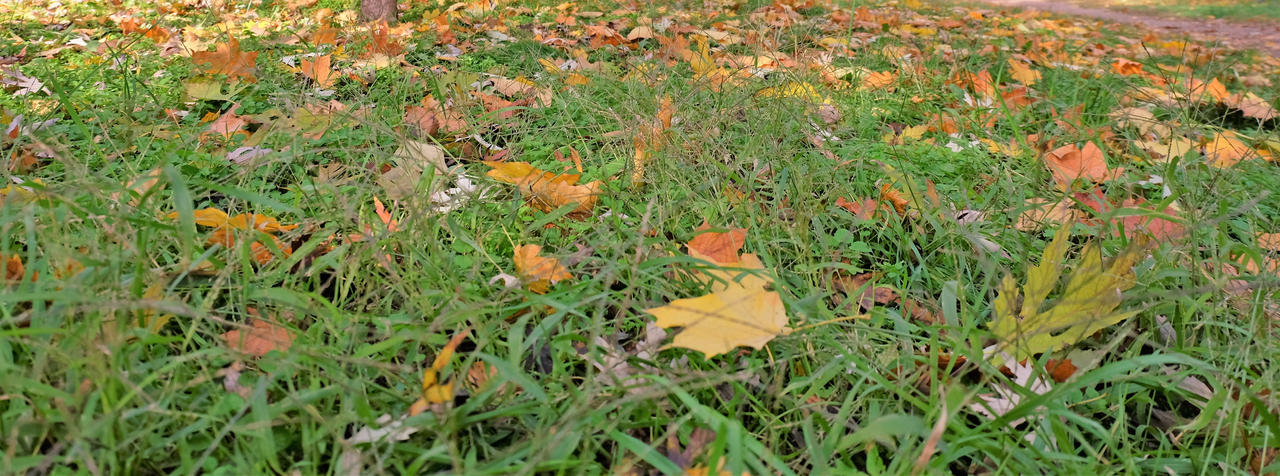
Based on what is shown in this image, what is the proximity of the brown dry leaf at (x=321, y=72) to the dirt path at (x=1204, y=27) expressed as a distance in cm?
610

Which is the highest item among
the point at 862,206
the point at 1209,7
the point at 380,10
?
the point at 1209,7

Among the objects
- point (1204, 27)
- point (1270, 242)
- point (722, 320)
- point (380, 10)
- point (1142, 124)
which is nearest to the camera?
point (722, 320)

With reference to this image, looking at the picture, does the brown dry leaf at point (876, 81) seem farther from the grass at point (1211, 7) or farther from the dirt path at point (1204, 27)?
the grass at point (1211, 7)

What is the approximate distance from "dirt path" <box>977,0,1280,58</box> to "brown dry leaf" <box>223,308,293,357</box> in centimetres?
689

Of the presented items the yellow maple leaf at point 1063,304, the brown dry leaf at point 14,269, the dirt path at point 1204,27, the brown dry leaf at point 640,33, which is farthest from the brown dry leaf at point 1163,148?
the dirt path at point 1204,27

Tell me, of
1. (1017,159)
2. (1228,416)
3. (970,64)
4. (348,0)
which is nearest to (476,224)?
(1228,416)

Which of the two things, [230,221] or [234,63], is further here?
[234,63]

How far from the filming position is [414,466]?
2.86 ft

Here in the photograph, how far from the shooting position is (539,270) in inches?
48.7

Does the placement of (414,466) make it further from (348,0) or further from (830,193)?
(348,0)

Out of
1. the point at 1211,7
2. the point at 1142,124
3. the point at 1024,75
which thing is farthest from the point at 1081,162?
the point at 1211,7

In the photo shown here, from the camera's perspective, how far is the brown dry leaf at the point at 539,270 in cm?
121

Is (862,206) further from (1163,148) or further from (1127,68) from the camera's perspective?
(1127,68)

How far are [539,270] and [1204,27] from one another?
847 cm
